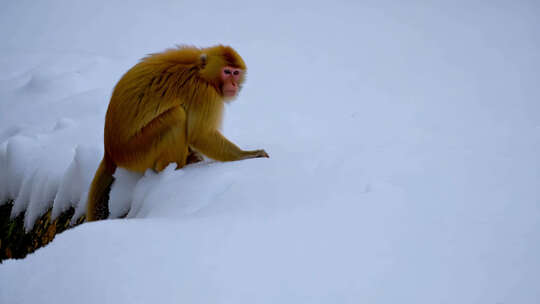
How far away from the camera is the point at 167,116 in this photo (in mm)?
2859

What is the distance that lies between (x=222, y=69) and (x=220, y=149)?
586 mm

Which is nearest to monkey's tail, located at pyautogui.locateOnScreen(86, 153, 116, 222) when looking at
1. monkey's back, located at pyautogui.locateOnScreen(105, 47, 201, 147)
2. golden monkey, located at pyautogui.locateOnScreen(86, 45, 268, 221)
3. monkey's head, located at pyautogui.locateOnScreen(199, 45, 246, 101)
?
golden monkey, located at pyautogui.locateOnScreen(86, 45, 268, 221)

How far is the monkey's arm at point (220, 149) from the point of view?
2.94 meters

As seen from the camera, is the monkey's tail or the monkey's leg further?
the monkey's tail

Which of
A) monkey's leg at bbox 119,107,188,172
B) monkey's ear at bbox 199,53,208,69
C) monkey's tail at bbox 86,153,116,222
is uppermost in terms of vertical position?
monkey's ear at bbox 199,53,208,69

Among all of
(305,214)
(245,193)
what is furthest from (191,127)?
(305,214)

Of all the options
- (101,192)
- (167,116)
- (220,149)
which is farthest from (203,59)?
(101,192)

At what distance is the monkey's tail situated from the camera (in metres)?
2.99

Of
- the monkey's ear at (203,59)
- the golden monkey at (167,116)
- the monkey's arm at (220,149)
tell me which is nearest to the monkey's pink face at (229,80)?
the golden monkey at (167,116)

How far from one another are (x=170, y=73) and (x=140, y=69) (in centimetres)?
24

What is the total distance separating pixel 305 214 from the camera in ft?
6.40

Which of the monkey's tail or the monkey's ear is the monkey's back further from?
the monkey's tail

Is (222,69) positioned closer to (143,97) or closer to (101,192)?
(143,97)

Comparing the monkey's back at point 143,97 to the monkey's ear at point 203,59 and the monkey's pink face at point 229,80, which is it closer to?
the monkey's ear at point 203,59
